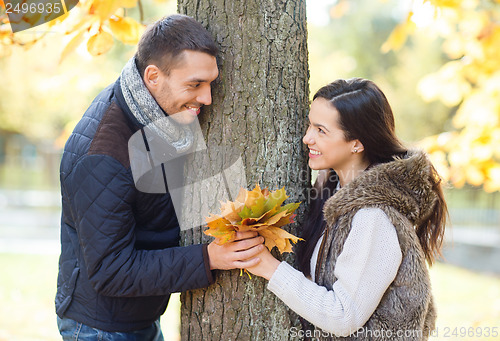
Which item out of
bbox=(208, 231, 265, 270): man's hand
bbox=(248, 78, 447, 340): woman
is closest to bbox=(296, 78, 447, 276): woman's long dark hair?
bbox=(248, 78, 447, 340): woman

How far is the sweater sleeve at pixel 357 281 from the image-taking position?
1.95 metres

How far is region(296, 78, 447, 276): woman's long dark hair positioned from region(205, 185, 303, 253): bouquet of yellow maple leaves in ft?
1.20

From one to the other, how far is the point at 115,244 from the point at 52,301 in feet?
18.5

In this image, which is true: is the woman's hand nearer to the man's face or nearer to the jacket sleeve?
the jacket sleeve

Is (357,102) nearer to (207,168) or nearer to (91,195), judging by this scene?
(207,168)

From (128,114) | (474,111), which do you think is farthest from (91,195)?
(474,111)

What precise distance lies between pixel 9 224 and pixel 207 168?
12.2 metres

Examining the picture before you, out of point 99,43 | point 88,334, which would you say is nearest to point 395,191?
point 88,334

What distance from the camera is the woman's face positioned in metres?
2.24

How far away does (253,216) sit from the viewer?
1.87 metres

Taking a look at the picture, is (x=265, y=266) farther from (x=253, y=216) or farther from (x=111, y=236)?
(x=111, y=236)

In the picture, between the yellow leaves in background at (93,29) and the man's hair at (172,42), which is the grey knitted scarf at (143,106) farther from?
the yellow leaves in background at (93,29)

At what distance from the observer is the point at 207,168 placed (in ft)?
7.44

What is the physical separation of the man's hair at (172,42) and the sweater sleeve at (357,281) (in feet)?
3.27
